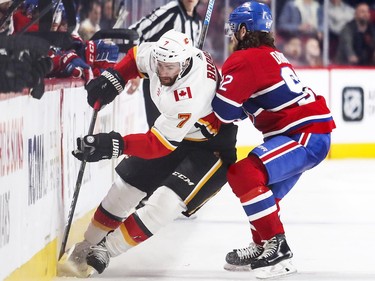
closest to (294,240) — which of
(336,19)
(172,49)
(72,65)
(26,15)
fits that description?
(72,65)

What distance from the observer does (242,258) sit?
404 centimetres

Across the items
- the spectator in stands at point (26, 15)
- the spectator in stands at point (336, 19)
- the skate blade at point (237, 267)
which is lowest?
the skate blade at point (237, 267)

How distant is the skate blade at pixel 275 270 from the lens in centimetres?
→ 379

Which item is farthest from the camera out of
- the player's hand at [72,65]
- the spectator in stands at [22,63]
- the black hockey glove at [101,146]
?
the player's hand at [72,65]

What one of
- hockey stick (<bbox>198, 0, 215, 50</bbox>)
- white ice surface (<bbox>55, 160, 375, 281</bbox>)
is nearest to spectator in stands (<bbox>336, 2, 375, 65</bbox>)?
white ice surface (<bbox>55, 160, 375, 281</bbox>)

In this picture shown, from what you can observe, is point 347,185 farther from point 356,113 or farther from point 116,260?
point 116,260

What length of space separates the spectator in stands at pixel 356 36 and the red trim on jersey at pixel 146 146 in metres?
5.97

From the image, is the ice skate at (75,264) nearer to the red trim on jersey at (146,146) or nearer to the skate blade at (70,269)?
the skate blade at (70,269)

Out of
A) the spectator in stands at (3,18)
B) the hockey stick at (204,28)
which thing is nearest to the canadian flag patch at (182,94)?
the spectator in stands at (3,18)

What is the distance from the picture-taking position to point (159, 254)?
4.31 meters

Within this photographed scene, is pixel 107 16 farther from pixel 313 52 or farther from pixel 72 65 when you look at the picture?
pixel 313 52

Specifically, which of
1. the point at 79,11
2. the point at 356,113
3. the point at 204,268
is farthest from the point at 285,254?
the point at 356,113

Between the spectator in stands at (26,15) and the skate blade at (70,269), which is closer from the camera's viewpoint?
the skate blade at (70,269)

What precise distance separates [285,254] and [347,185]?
9.84ft
